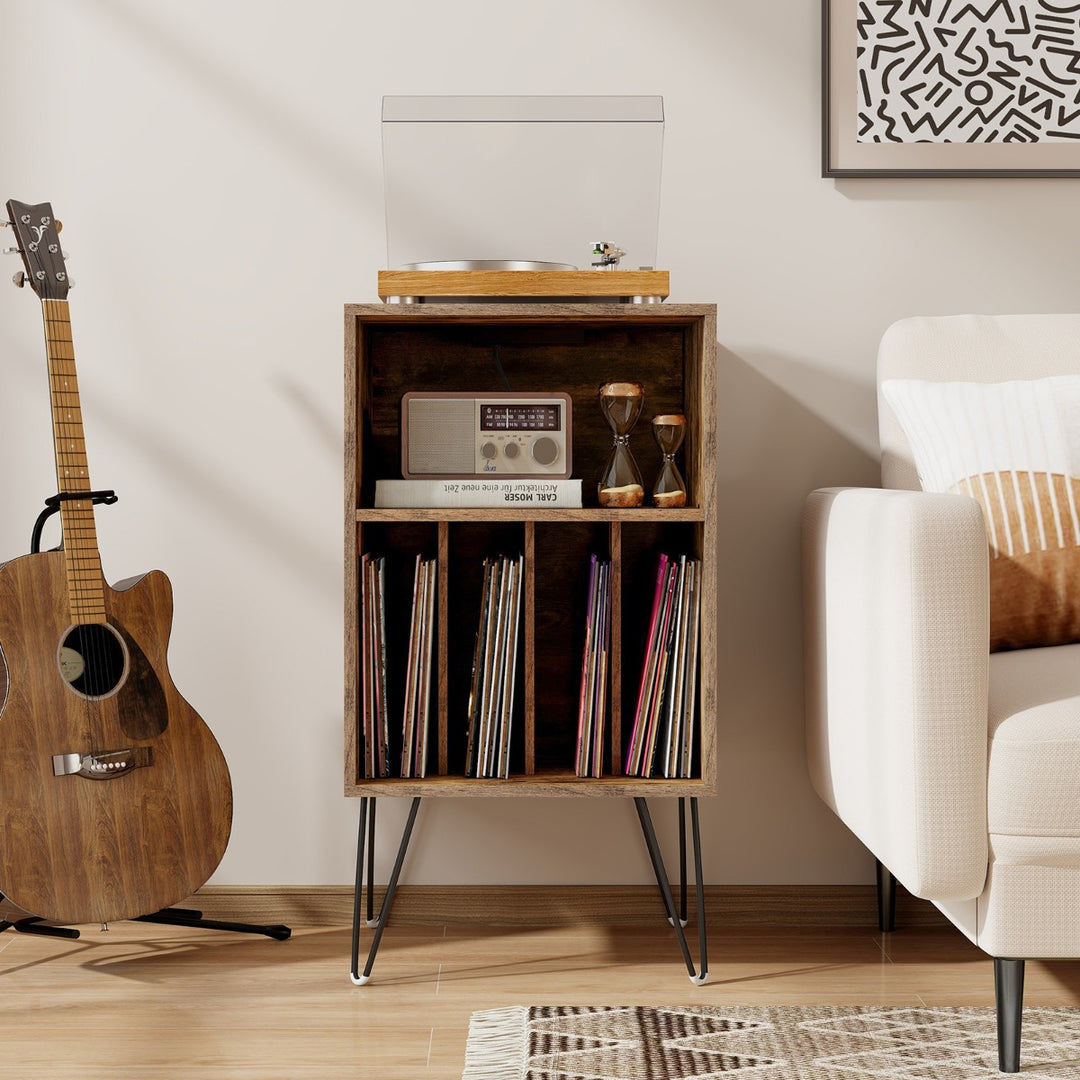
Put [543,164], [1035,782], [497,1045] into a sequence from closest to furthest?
1. [1035,782]
2. [497,1045]
3. [543,164]

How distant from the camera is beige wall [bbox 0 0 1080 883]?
5.83 feet

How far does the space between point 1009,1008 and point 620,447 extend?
0.86 meters

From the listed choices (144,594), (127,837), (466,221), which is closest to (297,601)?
(144,594)

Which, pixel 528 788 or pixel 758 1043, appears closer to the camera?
pixel 758 1043

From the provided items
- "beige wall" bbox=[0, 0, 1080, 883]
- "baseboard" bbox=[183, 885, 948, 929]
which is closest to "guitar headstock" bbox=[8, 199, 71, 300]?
"beige wall" bbox=[0, 0, 1080, 883]

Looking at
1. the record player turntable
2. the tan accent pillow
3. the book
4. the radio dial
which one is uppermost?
the record player turntable

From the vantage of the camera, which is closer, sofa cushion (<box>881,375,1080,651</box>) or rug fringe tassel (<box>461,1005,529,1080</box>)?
rug fringe tassel (<box>461,1005,529,1080</box>)

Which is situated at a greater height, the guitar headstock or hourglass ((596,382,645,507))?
the guitar headstock

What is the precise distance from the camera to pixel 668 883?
5.55 ft

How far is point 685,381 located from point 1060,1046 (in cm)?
105

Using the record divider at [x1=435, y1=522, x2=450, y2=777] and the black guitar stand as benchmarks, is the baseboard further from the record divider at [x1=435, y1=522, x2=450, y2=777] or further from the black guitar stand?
the record divider at [x1=435, y1=522, x2=450, y2=777]

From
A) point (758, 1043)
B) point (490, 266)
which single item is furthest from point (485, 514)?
point (758, 1043)

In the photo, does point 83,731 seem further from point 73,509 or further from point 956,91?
point 956,91

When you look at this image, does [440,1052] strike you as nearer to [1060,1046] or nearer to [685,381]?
[1060,1046]
